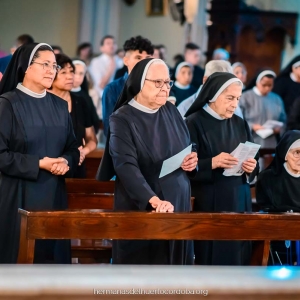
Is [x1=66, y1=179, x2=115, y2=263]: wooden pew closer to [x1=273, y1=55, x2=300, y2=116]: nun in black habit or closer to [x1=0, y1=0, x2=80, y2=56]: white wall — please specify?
[x1=273, y1=55, x2=300, y2=116]: nun in black habit

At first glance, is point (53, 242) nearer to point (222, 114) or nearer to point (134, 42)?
point (222, 114)

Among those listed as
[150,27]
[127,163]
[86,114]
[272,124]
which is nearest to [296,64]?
[272,124]

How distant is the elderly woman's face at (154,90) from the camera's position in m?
4.52

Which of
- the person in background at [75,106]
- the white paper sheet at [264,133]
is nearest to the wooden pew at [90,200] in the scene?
the person in background at [75,106]

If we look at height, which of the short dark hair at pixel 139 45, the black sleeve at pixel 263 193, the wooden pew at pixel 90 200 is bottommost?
the wooden pew at pixel 90 200

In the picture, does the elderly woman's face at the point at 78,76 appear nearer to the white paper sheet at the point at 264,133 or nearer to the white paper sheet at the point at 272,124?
the white paper sheet at the point at 264,133

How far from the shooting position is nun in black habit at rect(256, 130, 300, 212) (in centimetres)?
566

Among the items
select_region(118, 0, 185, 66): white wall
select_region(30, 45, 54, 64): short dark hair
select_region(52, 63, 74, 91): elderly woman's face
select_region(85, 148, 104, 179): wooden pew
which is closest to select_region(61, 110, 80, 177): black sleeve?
select_region(30, 45, 54, 64): short dark hair

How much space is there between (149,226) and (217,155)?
4.54 ft

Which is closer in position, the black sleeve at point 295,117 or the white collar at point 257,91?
the black sleeve at point 295,117

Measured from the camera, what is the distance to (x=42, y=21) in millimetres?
16656

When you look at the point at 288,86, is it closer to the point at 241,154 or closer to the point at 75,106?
the point at 75,106

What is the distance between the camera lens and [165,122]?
4.59 metres

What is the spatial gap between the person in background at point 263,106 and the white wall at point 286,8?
5.46 meters
